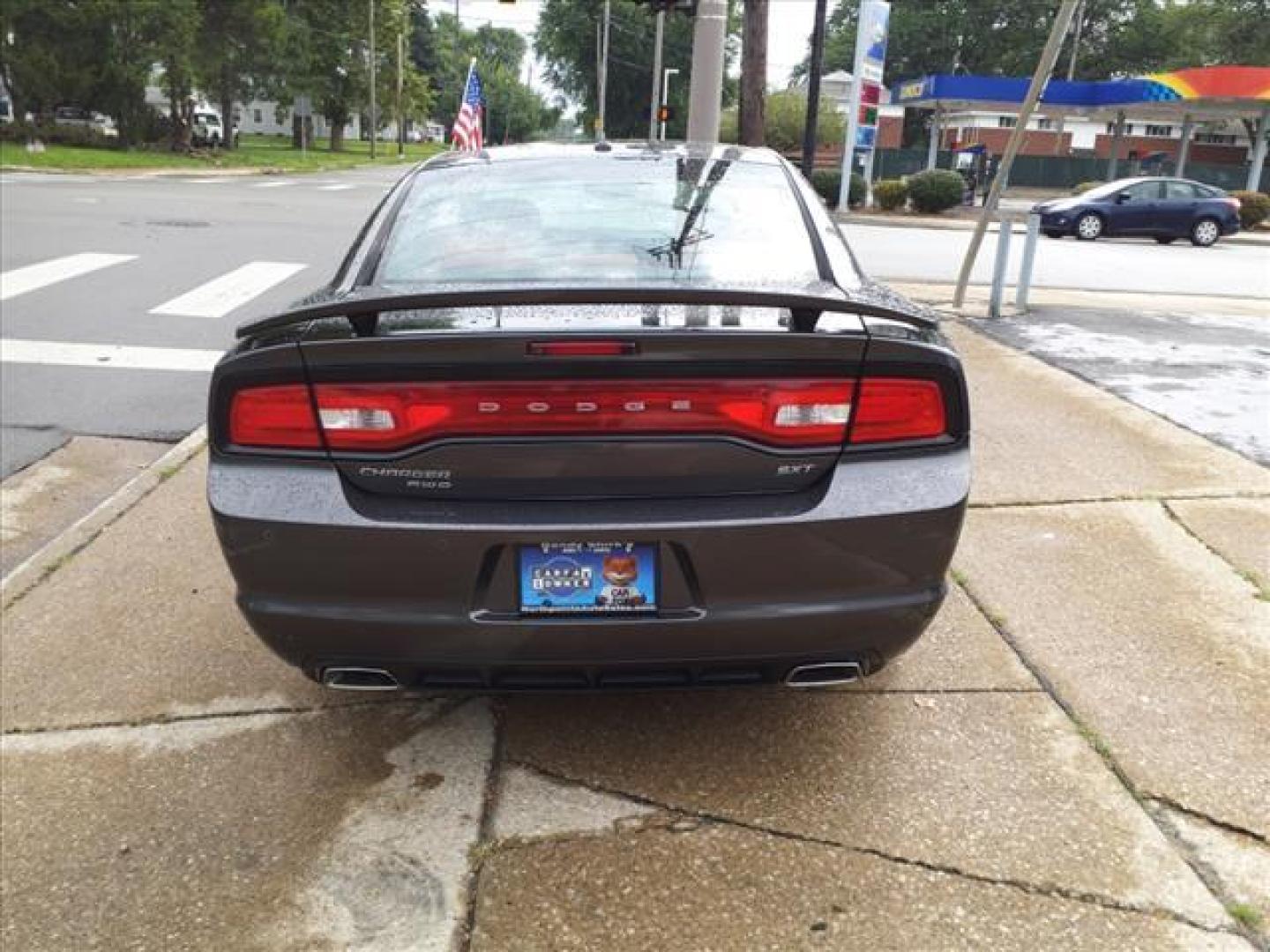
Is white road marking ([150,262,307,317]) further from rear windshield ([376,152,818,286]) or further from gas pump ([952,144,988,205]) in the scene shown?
gas pump ([952,144,988,205])

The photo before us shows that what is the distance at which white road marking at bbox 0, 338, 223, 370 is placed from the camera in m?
7.52

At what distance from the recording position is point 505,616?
8.13 ft

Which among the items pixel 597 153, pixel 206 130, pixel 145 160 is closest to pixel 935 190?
pixel 145 160

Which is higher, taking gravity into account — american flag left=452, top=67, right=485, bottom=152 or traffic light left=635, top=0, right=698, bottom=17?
traffic light left=635, top=0, right=698, bottom=17

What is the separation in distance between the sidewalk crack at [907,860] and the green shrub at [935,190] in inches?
1117

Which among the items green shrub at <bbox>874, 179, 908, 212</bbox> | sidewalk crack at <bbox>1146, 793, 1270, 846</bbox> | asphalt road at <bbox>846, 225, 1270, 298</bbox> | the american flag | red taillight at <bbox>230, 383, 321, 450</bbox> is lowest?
sidewalk crack at <bbox>1146, 793, 1270, 846</bbox>

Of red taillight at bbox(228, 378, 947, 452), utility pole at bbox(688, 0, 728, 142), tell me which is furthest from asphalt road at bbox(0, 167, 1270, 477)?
red taillight at bbox(228, 378, 947, 452)

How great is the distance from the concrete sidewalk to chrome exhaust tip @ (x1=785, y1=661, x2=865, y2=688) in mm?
352

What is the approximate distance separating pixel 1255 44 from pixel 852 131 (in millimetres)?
46511

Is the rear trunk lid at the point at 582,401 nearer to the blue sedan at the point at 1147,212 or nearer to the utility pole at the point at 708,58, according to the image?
the utility pole at the point at 708,58

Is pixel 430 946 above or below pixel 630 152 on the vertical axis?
below

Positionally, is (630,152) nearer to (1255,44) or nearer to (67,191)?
(67,191)

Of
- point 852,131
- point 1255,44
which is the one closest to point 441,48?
point 1255,44

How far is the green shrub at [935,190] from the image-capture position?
28656 mm
